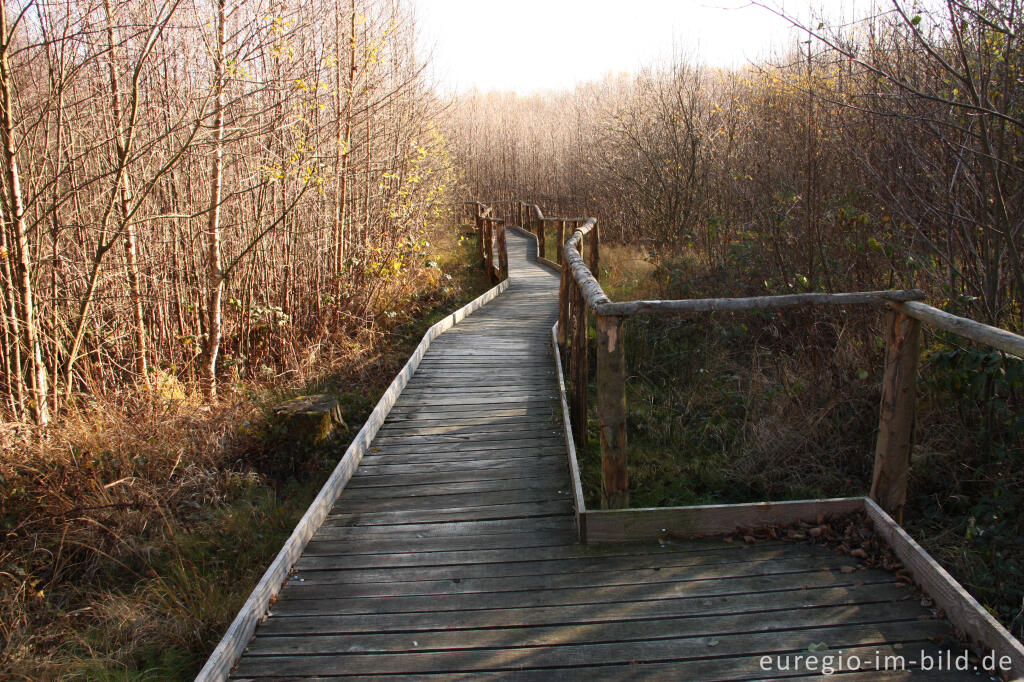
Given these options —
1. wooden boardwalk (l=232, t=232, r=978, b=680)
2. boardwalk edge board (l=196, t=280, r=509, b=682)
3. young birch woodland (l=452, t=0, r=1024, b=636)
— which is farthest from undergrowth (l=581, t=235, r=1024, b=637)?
boardwalk edge board (l=196, t=280, r=509, b=682)

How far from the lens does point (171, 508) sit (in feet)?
16.3

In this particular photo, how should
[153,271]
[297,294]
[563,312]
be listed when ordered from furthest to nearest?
[297,294] < [563,312] < [153,271]

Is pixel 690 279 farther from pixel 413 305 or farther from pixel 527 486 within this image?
pixel 527 486

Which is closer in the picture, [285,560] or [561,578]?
[561,578]

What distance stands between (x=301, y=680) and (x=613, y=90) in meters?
25.4

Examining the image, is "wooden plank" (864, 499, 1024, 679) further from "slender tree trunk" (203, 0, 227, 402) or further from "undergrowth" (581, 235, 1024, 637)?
"slender tree trunk" (203, 0, 227, 402)

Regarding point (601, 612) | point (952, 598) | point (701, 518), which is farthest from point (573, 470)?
point (952, 598)

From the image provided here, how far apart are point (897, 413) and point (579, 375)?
2.37m

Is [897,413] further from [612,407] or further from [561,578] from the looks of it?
[561,578]

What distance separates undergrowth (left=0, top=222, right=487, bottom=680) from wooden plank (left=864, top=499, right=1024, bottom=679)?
3.29 m

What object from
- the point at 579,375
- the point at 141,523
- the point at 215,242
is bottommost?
the point at 141,523

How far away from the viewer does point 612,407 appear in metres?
3.43

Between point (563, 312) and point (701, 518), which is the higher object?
point (563, 312)

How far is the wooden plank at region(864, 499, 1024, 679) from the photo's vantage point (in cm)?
232
